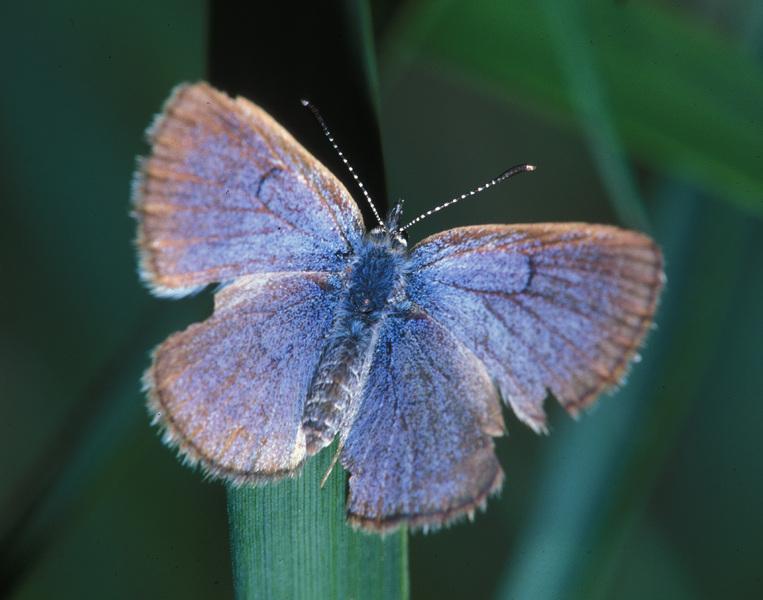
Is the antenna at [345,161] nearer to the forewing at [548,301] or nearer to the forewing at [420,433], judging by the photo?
the forewing at [548,301]

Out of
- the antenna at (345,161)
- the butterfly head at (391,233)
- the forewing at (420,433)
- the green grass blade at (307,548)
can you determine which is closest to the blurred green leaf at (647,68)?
the antenna at (345,161)

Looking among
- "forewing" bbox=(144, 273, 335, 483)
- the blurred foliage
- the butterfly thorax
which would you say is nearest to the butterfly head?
the butterfly thorax

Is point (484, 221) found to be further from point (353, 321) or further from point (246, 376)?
point (246, 376)

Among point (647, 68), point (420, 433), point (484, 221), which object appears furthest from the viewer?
point (484, 221)

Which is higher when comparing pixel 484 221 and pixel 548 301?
pixel 484 221

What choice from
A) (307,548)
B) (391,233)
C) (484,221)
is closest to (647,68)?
(484,221)

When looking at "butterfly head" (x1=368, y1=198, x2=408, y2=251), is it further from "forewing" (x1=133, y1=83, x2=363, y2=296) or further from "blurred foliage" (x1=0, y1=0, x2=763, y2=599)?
"blurred foliage" (x1=0, y1=0, x2=763, y2=599)
